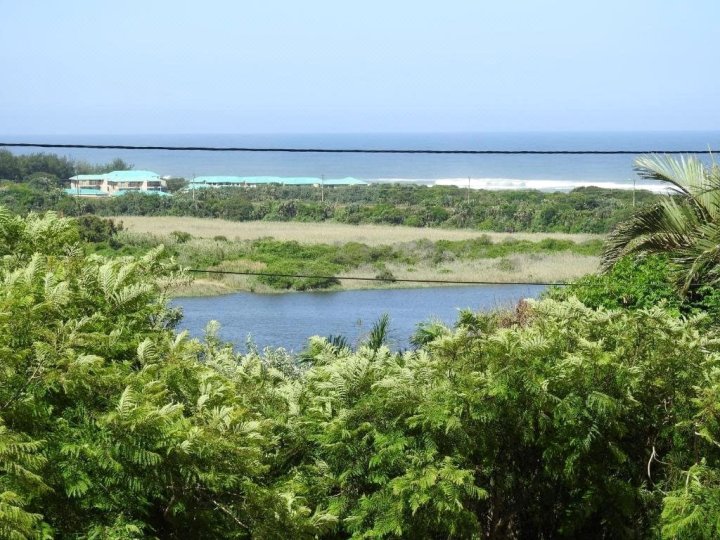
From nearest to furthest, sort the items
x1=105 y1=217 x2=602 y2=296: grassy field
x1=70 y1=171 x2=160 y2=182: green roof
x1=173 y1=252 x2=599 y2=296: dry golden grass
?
x1=173 y1=252 x2=599 y2=296: dry golden grass → x1=105 y1=217 x2=602 y2=296: grassy field → x1=70 y1=171 x2=160 y2=182: green roof

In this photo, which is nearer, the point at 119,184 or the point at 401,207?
the point at 119,184

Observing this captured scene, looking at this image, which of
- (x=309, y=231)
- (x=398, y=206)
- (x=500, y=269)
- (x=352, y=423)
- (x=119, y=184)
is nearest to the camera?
(x=352, y=423)

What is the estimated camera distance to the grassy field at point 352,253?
32.0 metres

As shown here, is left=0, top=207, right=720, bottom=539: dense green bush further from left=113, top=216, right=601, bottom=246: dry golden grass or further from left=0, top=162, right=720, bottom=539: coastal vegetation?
left=113, top=216, right=601, bottom=246: dry golden grass

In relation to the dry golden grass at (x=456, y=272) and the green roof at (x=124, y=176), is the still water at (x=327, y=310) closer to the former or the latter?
the dry golden grass at (x=456, y=272)

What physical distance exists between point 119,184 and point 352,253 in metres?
15.5

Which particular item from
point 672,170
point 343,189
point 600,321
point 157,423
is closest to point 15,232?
point 157,423

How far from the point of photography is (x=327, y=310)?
28.0m

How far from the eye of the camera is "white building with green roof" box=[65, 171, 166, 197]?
136 ft

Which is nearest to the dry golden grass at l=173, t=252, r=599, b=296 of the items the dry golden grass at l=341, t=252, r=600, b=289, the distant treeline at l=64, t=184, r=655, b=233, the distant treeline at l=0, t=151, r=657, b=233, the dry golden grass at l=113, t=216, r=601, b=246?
the dry golden grass at l=341, t=252, r=600, b=289

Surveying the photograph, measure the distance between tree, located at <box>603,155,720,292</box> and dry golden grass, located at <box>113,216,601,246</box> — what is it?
23.2 meters

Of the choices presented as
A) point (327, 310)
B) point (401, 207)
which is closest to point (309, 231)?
point (401, 207)

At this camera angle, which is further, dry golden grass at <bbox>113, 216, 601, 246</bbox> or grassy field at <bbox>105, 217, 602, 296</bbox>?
dry golden grass at <bbox>113, 216, 601, 246</bbox>

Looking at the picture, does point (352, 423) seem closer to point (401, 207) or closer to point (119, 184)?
point (401, 207)
